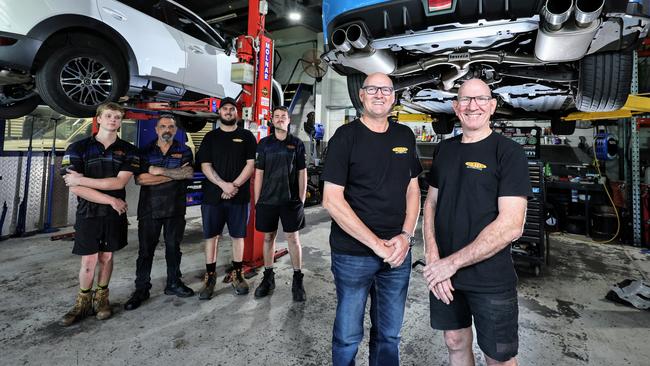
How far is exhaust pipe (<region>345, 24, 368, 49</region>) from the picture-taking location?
176 centimetres

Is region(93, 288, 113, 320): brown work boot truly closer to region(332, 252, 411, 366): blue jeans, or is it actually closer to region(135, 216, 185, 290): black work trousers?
region(135, 216, 185, 290): black work trousers

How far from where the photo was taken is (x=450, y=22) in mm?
1602

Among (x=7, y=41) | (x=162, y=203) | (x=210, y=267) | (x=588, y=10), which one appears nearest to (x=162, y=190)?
(x=162, y=203)

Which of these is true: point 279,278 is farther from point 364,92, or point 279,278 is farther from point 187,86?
point 187,86

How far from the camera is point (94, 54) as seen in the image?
244cm

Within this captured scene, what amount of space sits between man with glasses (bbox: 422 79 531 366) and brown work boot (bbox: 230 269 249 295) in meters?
1.55

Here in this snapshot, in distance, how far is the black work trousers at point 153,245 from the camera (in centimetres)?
230

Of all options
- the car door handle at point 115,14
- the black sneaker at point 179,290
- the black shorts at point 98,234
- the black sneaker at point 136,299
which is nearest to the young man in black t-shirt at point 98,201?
the black shorts at point 98,234

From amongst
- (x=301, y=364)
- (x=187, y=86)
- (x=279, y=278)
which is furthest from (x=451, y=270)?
(x=187, y=86)

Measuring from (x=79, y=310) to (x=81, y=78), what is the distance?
1622mm

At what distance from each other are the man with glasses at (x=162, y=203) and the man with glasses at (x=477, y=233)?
6.15ft

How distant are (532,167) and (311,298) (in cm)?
205

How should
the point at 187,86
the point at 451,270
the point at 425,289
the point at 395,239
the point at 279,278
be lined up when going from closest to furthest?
the point at 451,270
the point at 395,239
the point at 425,289
the point at 279,278
the point at 187,86

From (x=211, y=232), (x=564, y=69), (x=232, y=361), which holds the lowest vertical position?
(x=232, y=361)
